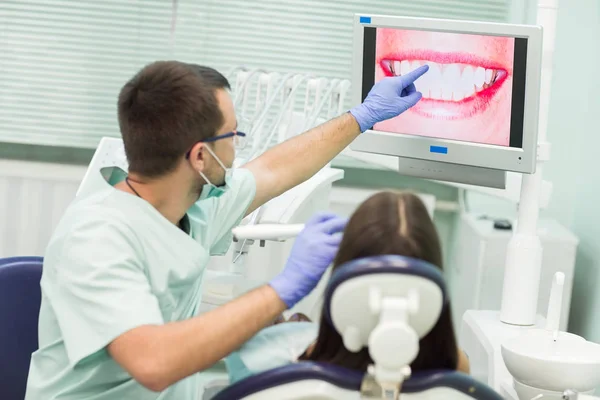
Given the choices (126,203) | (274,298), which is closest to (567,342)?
(274,298)

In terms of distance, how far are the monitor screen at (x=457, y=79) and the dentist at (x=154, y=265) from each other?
1.81ft

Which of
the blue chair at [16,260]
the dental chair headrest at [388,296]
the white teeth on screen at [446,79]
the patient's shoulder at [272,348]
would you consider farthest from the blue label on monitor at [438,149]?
the dental chair headrest at [388,296]

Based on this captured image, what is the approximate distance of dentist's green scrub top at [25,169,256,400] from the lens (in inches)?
54.9

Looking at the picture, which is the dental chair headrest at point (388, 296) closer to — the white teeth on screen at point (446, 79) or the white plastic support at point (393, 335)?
the white plastic support at point (393, 335)

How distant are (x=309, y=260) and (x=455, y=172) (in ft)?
2.99

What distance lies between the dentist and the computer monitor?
55 cm

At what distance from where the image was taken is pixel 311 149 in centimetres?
198

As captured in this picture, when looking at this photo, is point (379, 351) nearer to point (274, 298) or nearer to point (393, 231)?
point (393, 231)

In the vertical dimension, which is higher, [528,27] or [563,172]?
[528,27]

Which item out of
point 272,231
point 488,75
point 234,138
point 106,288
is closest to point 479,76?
point 488,75

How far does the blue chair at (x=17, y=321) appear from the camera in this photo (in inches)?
73.4

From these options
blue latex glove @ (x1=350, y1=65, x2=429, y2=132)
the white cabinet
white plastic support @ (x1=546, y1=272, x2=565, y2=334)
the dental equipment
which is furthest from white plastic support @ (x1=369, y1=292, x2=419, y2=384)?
the white cabinet

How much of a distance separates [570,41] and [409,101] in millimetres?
1334

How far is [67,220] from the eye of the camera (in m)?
1.49
